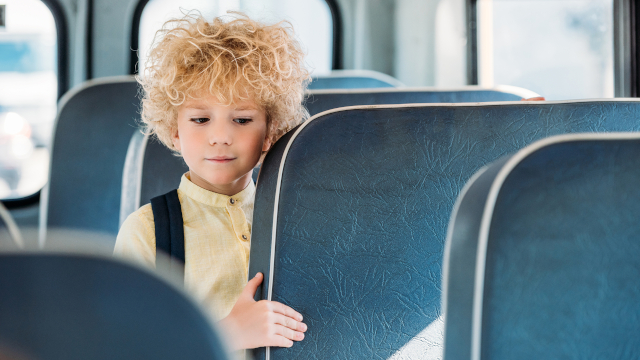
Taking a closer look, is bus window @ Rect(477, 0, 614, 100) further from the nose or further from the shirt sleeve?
the shirt sleeve

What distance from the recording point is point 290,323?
70 centimetres

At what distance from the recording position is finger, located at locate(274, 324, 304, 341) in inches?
27.1

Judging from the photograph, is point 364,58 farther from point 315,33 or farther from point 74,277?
point 74,277

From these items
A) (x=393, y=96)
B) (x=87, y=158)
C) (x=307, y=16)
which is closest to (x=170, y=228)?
(x=393, y=96)

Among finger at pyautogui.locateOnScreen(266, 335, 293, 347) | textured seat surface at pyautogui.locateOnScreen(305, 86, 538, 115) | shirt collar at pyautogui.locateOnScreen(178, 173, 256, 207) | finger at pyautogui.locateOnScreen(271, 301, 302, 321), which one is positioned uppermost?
textured seat surface at pyautogui.locateOnScreen(305, 86, 538, 115)

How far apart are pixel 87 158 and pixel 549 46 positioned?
187 cm

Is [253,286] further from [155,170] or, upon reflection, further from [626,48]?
[626,48]

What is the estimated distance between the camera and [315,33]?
305 cm

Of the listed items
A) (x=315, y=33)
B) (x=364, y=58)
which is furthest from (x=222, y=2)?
(x=364, y=58)

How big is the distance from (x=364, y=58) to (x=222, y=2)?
0.86m

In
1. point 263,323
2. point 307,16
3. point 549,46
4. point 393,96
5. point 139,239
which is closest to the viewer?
point 263,323

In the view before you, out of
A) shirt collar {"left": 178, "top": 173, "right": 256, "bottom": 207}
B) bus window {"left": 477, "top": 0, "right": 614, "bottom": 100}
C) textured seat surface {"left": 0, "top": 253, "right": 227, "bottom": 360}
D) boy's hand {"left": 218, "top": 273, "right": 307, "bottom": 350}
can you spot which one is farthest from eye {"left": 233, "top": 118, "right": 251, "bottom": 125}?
bus window {"left": 477, "top": 0, "right": 614, "bottom": 100}

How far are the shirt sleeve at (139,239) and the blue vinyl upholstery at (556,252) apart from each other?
65cm

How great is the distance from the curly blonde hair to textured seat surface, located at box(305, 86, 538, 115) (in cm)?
18
